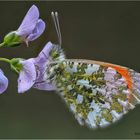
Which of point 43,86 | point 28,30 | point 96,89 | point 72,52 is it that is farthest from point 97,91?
point 72,52

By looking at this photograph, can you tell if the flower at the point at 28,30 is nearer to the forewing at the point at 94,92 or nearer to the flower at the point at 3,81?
the flower at the point at 3,81

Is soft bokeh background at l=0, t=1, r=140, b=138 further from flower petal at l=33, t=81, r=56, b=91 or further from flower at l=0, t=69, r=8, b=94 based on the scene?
flower at l=0, t=69, r=8, b=94

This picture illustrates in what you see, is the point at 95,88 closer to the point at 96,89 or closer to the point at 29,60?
the point at 96,89

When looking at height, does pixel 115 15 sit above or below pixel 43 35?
below

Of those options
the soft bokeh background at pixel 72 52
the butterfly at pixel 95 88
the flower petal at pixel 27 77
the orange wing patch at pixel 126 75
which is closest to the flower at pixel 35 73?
the flower petal at pixel 27 77

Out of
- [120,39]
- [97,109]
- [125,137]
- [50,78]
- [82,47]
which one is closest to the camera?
[50,78]

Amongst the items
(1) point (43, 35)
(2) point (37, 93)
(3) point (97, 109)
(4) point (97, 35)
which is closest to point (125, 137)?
(2) point (37, 93)

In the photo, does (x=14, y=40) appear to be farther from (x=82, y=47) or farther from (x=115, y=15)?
(x=115, y=15)
